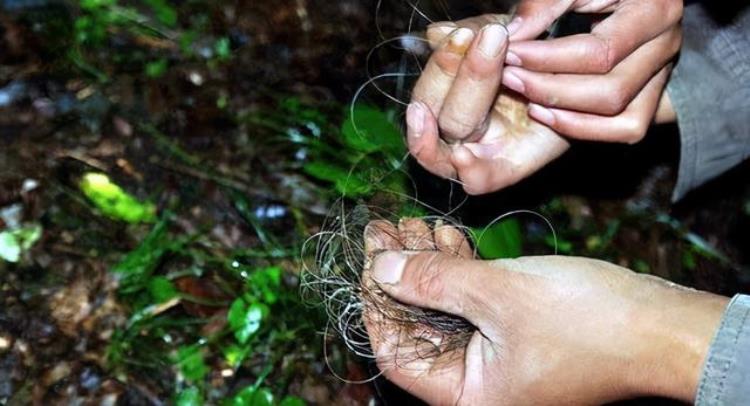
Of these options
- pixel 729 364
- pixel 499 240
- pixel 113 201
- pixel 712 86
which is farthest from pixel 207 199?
pixel 729 364

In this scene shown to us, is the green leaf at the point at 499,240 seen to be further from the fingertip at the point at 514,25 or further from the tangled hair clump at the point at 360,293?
the fingertip at the point at 514,25

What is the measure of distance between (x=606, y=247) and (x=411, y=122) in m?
1.17

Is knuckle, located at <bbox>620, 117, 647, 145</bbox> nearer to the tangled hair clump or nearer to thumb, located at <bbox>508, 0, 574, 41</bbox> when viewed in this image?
thumb, located at <bbox>508, 0, 574, 41</bbox>

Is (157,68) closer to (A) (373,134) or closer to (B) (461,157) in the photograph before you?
(A) (373,134)

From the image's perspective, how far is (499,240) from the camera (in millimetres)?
2047

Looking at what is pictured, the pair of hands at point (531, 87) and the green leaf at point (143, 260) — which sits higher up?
the pair of hands at point (531, 87)

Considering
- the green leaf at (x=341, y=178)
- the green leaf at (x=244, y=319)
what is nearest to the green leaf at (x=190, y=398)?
the green leaf at (x=244, y=319)

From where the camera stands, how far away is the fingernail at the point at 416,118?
5.09 feet

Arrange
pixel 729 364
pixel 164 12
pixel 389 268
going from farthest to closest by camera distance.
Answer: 1. pixel 164 12
2. pixel 389 268
3. pixel 729 364

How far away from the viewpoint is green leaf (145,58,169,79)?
2266 millimetres

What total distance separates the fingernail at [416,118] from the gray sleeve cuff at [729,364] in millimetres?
631

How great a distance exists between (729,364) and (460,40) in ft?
2.34

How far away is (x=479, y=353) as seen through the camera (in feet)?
4.69

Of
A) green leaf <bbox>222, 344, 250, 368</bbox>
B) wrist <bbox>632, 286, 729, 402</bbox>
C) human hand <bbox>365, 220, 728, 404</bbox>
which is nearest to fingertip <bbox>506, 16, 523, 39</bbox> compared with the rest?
human hand <bbox>365, 220, 728, 404</bbox>
